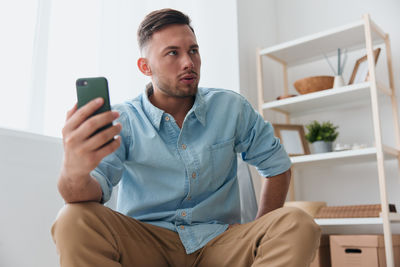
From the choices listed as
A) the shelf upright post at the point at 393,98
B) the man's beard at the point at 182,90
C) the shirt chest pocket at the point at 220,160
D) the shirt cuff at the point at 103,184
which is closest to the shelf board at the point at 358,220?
the shelf upright post at the point at 393,98

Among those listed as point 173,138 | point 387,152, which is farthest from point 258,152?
point 387,152

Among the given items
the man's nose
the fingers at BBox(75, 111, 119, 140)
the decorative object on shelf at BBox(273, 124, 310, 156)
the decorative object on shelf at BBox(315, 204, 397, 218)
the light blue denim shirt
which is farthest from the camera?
the decorative object on shelf at BBox(273, 124, 310, 156)

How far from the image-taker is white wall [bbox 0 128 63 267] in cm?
128

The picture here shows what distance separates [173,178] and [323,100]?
1.47 metres

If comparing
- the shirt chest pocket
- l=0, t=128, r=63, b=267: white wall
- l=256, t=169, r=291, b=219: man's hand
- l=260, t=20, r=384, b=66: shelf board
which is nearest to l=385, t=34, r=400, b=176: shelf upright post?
l=260, t=20, r=384, b=66: shelf board

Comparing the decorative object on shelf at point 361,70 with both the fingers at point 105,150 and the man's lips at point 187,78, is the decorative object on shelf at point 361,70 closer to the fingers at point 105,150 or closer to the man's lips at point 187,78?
the man's lips at point 187,78

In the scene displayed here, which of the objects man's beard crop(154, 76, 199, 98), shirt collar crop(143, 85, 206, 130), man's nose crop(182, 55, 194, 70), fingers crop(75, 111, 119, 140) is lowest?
fingers crop(75, 111, 119, 140)

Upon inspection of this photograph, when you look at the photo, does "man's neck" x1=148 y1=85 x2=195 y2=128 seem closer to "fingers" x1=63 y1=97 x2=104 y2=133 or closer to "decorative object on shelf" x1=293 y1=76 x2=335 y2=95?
"fingers" x1=63 y1=97 x2=104 y2=133

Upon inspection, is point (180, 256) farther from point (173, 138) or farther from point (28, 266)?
point (28, 266)

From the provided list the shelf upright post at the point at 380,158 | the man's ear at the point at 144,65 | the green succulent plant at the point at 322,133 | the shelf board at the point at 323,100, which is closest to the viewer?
the man's ear at the point at 144,65

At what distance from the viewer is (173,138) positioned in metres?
1.19

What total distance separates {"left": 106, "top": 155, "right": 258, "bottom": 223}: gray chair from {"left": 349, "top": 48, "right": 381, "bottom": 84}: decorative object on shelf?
1.16 meters

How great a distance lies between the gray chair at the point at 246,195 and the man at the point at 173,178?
3 cm

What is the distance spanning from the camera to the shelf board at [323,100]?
2.16 meters
